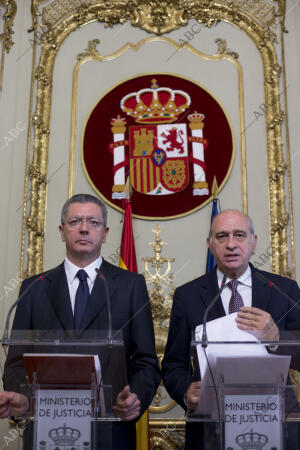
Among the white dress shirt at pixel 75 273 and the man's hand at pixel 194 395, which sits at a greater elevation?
the white dress shirt at pixel 75 273

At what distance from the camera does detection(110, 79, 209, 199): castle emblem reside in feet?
15.8

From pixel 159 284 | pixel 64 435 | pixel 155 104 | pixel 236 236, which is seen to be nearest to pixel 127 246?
pixel 159 284

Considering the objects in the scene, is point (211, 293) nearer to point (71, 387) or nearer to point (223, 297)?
point (223, 297)

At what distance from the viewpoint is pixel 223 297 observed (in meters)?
2.83

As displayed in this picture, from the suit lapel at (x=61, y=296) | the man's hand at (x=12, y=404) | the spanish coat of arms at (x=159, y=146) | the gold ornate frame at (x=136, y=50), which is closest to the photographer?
the man's hand at (x=12, y=404)

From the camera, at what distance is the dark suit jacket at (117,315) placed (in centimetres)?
252

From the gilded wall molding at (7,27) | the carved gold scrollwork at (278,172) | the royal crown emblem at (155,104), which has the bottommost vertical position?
the carved gold scrollwork at (278,172)

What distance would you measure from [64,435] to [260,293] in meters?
1.23

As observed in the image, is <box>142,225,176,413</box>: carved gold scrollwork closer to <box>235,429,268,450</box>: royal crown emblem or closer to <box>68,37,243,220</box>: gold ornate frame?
<box>68,37,243,220</box>: gold ornate frame

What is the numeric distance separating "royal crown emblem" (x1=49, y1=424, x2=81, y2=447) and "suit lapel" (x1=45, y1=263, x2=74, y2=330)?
0.73 meters

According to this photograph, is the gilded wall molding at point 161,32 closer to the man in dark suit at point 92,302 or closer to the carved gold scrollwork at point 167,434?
the carved gold scrollwork at point 167,434

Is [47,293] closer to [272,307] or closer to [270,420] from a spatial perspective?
[272,307]

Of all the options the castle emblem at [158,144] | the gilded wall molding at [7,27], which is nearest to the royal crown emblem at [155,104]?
the castle emblem at [158,144]

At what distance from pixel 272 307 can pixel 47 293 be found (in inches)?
40.0
